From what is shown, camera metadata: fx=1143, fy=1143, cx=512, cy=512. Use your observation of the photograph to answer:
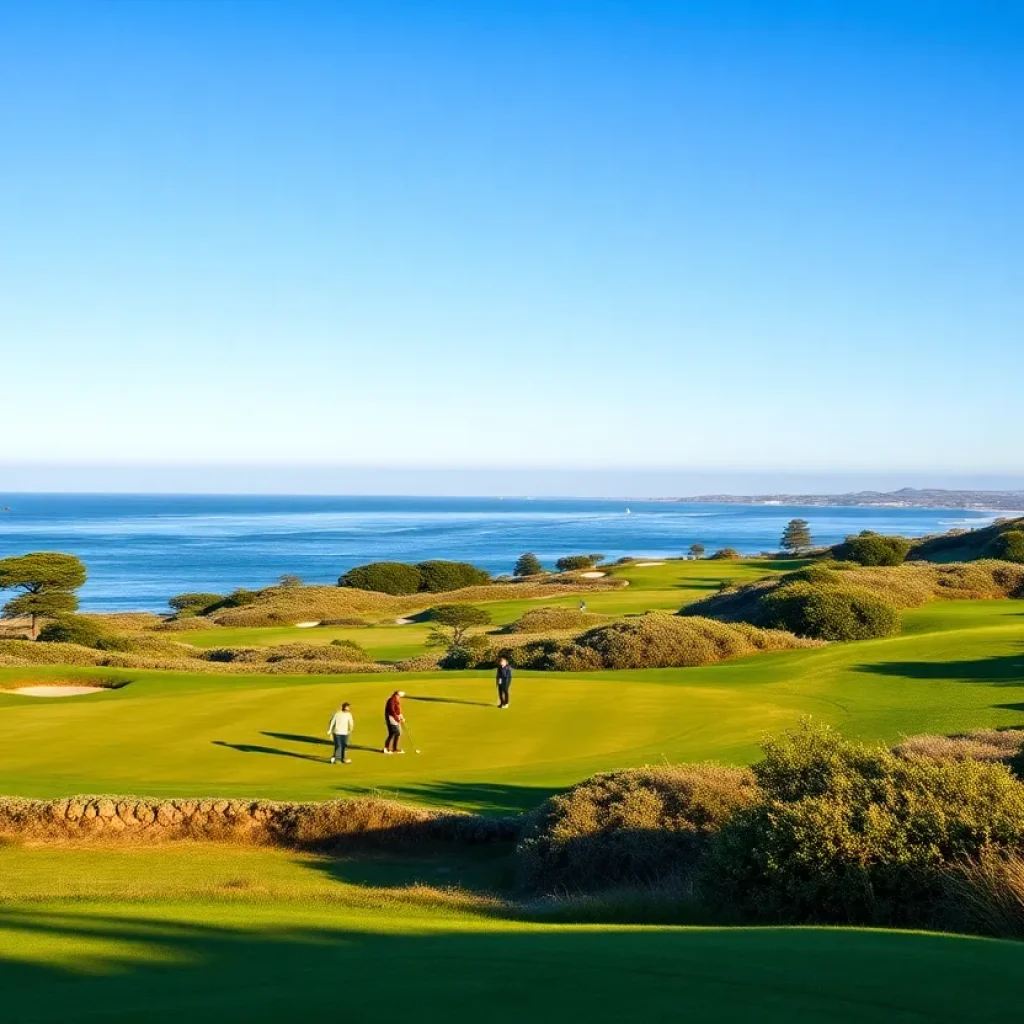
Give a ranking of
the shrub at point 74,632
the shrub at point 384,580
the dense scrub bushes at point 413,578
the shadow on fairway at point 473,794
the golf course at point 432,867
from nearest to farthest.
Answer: the golf course at point 432,867 < the shadow on fairway at point 473,794 < the shrub at point 74,632 < the shrub at point 384,580 < the dense scrub bushes at point 413,578

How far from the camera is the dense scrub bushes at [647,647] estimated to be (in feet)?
102

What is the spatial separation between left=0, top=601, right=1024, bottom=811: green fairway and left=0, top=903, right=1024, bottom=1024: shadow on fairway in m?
8.28

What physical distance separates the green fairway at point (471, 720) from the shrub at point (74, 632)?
13.5 meters

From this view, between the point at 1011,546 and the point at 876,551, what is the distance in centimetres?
687

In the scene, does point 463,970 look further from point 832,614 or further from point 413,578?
point 413,578

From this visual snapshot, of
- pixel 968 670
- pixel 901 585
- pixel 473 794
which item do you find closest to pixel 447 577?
pixel 901 585

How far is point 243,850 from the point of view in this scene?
14.2 m

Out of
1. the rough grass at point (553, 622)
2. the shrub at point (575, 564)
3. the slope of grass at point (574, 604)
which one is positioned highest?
the rough grass at point (553, 622)

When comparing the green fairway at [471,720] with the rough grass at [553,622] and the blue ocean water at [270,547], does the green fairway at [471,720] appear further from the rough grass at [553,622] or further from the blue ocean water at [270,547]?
the blue ocean water at [270,547]

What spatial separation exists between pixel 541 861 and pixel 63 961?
678 cm

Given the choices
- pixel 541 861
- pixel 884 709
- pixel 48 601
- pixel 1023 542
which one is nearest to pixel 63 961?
pixel 541 861

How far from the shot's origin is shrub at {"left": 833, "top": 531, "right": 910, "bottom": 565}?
2475 inches

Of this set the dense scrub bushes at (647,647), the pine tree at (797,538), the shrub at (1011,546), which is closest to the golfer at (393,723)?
the dense scrub bushes at (647,647)

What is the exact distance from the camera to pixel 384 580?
77.9 metres
